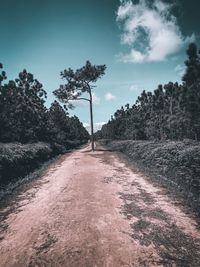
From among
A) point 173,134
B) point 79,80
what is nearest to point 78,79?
point 79,80

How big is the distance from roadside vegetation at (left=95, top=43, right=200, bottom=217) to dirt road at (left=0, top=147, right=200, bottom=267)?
4.18 feet

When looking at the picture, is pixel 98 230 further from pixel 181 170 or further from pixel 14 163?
pixel 14 163

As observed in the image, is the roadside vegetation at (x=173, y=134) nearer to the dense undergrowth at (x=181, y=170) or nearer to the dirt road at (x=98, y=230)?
the dense undergrowth at (x=181, y=170)

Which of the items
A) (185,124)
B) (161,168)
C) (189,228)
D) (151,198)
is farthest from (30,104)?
(189,228)

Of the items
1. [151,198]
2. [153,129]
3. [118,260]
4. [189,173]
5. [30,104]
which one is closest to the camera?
[118,260]

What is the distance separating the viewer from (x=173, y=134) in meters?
39.2

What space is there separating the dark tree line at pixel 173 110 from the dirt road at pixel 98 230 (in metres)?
21.1

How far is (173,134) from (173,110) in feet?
15.1

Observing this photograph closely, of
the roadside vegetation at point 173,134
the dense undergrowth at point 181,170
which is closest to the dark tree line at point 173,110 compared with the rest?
the roadside vegetation at point 173,134

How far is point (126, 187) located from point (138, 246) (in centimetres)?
503

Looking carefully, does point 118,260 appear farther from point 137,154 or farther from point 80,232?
point 137,154

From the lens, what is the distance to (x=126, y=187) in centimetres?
1000

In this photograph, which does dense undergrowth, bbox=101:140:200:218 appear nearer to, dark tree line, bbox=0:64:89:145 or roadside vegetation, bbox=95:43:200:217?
roadside vegetation, bbox=95:43:200:217

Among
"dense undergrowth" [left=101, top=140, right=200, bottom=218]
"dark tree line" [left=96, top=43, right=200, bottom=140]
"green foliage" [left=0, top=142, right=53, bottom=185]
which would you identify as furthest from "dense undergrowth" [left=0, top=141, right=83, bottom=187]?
"dark tree line" [left=96, top=43, right=200, bottom=140]
